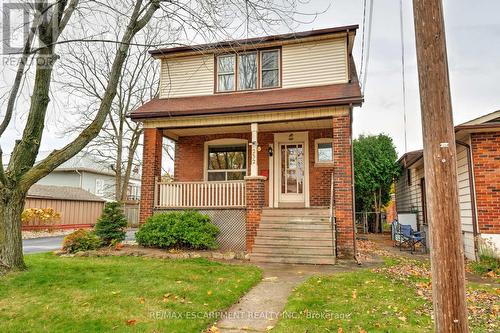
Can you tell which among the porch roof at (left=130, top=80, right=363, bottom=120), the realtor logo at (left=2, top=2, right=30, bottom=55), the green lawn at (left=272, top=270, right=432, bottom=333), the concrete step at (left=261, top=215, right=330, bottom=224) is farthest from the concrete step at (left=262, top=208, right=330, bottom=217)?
the realtor logo at (left=2, top=2, right=30, bottom=55)

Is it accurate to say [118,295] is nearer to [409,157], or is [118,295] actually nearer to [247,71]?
[247,71]

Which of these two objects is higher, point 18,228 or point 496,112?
point 496,112

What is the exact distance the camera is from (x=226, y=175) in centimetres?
1222

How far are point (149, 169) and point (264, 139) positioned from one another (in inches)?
156

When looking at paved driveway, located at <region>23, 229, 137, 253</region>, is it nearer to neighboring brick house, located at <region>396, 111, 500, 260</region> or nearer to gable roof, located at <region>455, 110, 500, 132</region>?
neighboring brick house, located at <region>396, 111, 500, 260</region>

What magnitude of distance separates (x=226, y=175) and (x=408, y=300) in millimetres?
8262

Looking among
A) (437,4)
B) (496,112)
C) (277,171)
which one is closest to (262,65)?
(277,171)

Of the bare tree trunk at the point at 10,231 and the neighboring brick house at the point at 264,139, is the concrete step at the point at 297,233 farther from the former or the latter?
the bare tree trunk at the point at 10,231

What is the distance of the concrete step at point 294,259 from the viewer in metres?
7.88

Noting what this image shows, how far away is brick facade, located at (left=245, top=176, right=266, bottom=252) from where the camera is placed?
943 centimetres

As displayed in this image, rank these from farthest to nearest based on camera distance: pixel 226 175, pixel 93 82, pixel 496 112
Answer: pixel 93 82
pixel 226 175
pixel 496 112

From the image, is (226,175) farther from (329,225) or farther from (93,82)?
(93,82)

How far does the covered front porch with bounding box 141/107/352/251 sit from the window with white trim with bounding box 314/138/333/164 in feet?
0.11

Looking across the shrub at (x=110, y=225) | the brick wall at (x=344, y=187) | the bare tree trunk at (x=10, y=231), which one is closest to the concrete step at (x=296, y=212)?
the brick wall at (x=344, y=187)
